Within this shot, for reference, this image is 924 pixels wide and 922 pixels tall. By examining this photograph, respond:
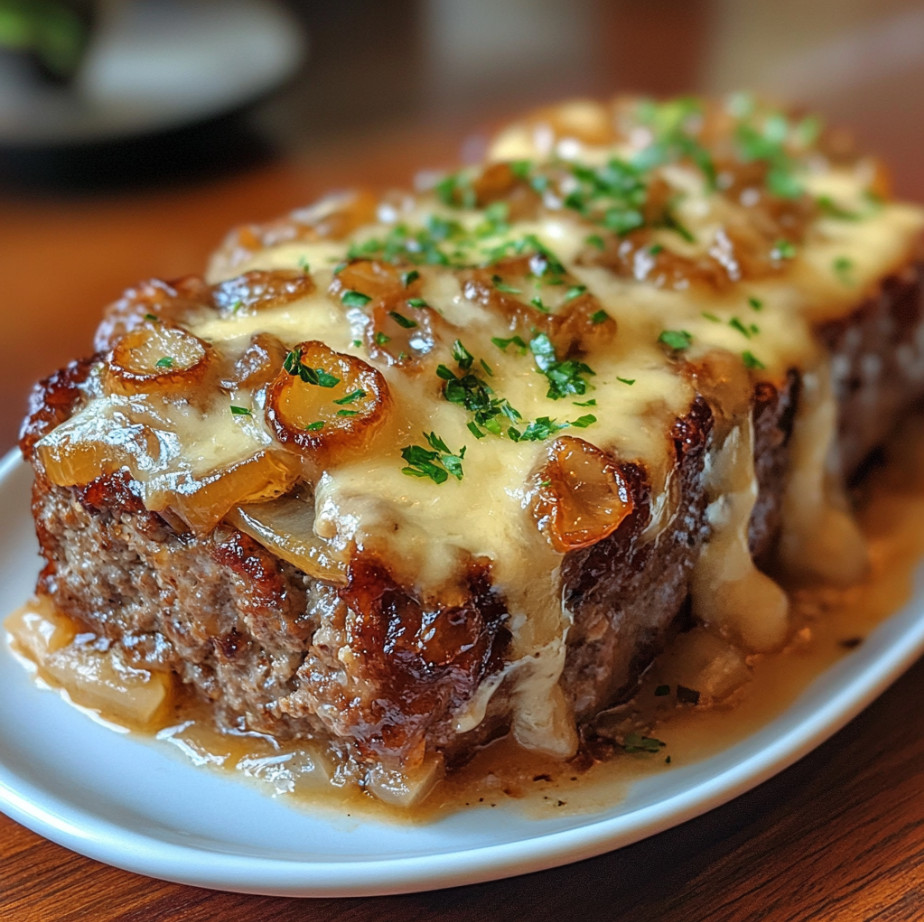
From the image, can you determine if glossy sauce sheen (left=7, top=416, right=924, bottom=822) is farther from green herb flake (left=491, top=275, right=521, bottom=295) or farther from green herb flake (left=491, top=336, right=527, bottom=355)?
green herb flake (left=491, top=275, right=521, bottom=295)

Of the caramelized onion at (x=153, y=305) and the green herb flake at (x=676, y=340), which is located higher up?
the caramelized onion at (x=153, y=305)

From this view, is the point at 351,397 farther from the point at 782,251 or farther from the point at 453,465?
the point at 782,251

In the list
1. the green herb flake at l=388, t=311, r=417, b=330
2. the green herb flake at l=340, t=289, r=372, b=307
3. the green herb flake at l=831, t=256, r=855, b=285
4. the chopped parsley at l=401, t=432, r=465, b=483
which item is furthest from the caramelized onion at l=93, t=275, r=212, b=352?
the green herb flake at l=831, t=256, r=855, b=285

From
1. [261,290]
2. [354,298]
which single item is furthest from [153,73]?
[354,298]

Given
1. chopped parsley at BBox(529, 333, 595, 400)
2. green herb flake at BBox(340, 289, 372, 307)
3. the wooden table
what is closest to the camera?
the wooden table

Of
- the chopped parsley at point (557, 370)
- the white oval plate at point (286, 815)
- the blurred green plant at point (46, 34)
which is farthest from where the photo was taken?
the blurred green plant at point (46, 34)

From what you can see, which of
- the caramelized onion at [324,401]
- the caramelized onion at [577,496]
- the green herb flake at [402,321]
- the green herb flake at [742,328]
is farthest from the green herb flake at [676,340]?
the caramelized onion at [324,401]

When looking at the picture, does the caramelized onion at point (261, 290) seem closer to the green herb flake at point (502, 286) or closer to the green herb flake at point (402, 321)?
the green herb flake at point (402, 321)
